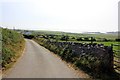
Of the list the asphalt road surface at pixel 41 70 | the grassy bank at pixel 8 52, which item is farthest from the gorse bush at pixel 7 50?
the asphalt road surface at pixel 41 70

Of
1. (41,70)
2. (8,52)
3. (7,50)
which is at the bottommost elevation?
(41,70)

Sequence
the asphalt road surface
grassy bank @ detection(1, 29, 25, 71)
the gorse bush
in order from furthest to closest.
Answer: the gorse bush
grassy bank @ detection(1, 29, 25, 71)
the asphalt road surface

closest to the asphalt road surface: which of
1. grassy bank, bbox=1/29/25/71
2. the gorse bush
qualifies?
grassy bank, bbox=1/29/25/71

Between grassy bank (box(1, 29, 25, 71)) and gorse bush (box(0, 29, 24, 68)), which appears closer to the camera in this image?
grassy bank (box(1, 29, 25, 71))

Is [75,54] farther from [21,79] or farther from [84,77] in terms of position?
[21,79]

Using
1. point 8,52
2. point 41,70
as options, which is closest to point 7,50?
point 8,52

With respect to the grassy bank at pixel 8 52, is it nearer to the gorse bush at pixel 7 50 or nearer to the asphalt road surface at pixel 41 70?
the gorse bush at pixel 7 50

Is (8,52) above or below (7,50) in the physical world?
below

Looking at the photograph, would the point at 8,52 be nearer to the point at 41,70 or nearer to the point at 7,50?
the point at 7,50

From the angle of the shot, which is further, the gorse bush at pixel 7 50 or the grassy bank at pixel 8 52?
the gorse bush at pixel 7 50

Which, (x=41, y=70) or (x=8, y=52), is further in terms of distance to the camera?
(x=8, y=52)

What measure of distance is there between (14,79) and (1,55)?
6.34m

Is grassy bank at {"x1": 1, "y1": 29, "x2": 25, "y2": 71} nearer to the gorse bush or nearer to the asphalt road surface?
the gorse bush

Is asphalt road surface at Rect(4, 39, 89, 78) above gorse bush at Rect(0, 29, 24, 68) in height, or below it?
below
